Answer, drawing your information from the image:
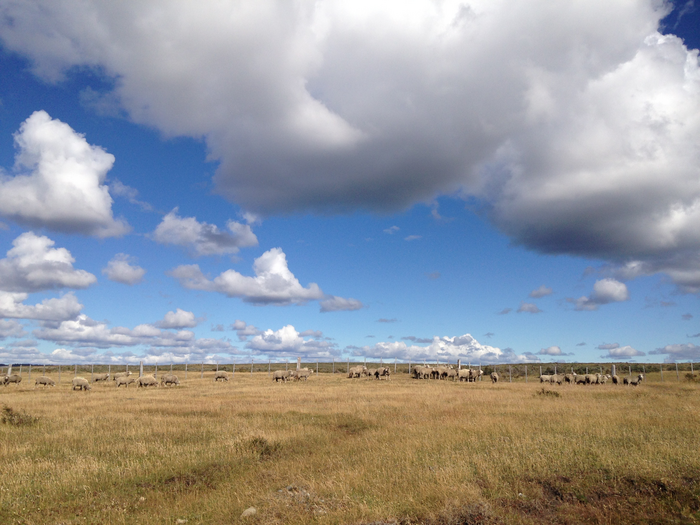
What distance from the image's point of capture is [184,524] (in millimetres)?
8375

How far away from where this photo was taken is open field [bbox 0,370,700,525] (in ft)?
27.1

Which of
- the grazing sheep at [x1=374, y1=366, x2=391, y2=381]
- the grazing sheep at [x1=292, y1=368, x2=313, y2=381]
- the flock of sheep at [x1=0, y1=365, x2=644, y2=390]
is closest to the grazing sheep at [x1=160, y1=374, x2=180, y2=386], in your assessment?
the flock of sheep at [x1=0, y1=365, x2=644, y2=390]

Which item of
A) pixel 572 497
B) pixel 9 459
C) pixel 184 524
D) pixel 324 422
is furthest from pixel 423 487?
pixel 9 459

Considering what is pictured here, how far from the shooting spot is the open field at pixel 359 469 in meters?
8.26

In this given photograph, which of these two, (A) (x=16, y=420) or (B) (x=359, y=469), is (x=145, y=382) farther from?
(B) (x=359, y=469)

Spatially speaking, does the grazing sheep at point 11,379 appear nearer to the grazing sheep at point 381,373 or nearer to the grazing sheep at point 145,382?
the grazing sheep at point 145,382

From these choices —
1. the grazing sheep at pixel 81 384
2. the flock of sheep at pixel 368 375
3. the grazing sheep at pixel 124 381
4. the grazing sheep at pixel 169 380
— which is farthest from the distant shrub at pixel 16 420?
the grazing sheep at pixel 169 380

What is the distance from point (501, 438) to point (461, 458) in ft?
10.8

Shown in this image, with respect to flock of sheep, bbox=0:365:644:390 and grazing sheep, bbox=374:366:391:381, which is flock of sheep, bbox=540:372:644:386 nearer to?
flock of sheep, bbox=0:365:644:390

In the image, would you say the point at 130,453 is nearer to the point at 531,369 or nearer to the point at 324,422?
the point at 324,422

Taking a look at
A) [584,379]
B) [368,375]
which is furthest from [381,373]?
[584,379]

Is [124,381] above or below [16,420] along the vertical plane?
below

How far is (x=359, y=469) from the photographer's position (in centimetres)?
1092

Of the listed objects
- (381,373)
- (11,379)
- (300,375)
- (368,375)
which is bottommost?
(368,375)
